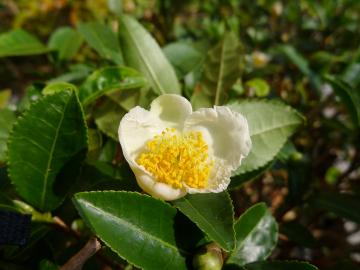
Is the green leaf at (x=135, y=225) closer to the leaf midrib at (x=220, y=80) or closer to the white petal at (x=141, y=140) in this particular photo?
the white petal at (x=141, y=140)

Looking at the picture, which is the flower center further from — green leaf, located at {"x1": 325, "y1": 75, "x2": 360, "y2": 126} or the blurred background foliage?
green leaf, located at {"x1": 325, "y1": 75, "x2": 360, "y2": 126}

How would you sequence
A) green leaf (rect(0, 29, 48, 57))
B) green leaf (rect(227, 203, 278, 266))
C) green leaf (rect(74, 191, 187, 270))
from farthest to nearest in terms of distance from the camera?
1. green leaf (rect(0, 29, 48, 57))
2. green leaf (rect(227, 203, 278, 266))
3. green leaf (rect(74, 191, 187, 270))

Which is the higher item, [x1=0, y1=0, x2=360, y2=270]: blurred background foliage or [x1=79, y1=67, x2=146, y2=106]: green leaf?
[x1=79, y1=67, x2=146, y2=106]: green leaf

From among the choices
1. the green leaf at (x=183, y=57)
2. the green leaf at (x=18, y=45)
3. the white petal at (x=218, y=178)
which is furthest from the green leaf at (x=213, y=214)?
the green leaf at (x=18, y=45)

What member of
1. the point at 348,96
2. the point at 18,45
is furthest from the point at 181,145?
the point at 18,45

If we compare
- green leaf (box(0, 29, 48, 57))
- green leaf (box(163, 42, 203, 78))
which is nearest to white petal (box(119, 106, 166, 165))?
green leaf (box(163, 42, 203, 78))
